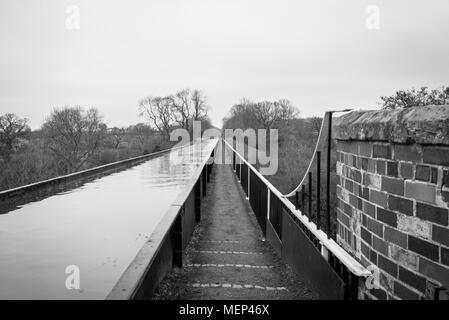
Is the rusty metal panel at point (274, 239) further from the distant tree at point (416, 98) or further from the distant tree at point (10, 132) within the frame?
the distant tree at point (10, 132)

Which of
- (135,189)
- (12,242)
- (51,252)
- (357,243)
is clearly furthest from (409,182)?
(135,189)

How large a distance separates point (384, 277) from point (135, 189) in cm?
1178

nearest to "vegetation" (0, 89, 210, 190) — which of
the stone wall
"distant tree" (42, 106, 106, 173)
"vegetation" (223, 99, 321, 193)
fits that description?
"distant tree" (42, 106, 106, 173)

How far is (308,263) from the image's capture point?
4.19 metres

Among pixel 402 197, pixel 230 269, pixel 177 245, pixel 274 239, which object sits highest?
pixel 402 197

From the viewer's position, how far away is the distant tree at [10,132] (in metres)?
33.6

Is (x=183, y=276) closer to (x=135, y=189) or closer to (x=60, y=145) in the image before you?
(x=135, y=189)

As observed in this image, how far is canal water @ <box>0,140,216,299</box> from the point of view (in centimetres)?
443

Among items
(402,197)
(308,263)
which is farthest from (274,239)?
(402,197)

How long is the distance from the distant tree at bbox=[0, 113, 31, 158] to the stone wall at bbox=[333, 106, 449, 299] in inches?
1374

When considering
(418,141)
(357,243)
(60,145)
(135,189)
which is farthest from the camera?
(60,145)

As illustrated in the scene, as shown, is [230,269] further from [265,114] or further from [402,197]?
[265,114]

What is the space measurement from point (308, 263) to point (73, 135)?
3972 cm

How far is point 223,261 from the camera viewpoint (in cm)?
586
